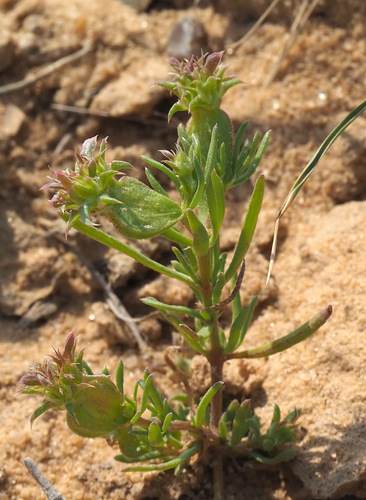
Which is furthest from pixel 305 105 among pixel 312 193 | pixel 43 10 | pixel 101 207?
pixel 101 207

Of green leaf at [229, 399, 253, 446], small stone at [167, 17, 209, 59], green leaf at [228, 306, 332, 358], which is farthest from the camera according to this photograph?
small stone at [167, 17, 209, 59]

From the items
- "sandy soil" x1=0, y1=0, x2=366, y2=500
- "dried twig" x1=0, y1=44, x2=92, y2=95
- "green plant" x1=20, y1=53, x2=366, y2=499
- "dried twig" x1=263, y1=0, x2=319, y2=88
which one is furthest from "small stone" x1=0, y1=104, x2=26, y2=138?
"green plant" x1=20, y1=53, x2=366, y2=499

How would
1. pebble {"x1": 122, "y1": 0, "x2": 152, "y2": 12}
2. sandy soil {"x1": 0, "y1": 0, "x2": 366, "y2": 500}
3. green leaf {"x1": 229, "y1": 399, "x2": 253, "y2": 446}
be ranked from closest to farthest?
green leaf {"x1": 229, "y1": 399, "x2": 253, "y2": 446} < sandy soil {"x1": 0, "y1": 0, "x2": 366, "y2": 500} < pebble {"x1": 122, "y1": 0, "x2": 152, "y2": 12}

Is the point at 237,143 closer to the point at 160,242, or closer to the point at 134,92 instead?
the point at 160,242

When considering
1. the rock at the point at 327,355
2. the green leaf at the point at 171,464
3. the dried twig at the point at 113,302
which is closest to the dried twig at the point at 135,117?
the dried twig at the point at 113,302

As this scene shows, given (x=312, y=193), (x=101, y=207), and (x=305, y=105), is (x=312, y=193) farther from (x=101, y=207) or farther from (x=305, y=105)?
(x=101, y=207)

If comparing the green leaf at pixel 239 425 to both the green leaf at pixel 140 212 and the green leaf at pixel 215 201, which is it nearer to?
the green leaf at pixel 215 201

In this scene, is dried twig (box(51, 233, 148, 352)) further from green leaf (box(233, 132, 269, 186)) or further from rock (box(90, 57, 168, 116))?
green leaf (box(233, 132, 269, 186))

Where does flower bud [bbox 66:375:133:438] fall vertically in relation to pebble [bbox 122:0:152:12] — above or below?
below

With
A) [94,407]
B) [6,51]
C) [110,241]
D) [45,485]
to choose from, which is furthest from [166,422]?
[6,51]
